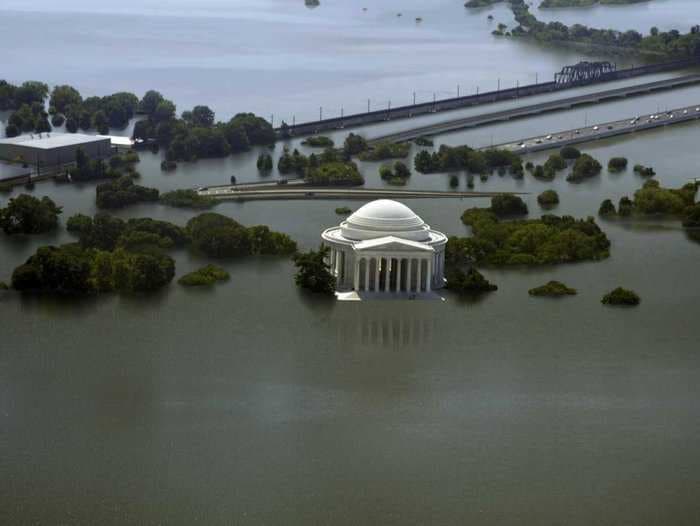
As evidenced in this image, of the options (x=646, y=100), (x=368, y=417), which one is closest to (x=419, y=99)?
(x=646, y=100)

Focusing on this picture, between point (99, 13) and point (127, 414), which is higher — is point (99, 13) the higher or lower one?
the higher one

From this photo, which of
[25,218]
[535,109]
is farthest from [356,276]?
[535,109]

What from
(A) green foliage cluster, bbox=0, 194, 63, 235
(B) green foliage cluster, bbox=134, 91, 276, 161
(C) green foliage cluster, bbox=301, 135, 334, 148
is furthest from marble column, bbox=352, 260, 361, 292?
(C) green foliage cluster, bbox=301, 135, 334, 148

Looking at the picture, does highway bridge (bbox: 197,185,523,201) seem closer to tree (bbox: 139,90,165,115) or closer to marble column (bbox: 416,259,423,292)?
marble column (bbox: 416,259,423,292)

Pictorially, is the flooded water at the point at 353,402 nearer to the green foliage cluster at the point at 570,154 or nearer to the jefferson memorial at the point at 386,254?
the jefferson memorial at the point at 386,254

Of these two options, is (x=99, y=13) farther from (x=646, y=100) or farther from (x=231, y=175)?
(x=231, y=175)

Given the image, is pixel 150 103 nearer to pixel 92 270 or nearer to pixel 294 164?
Answer: pixel 294 164
